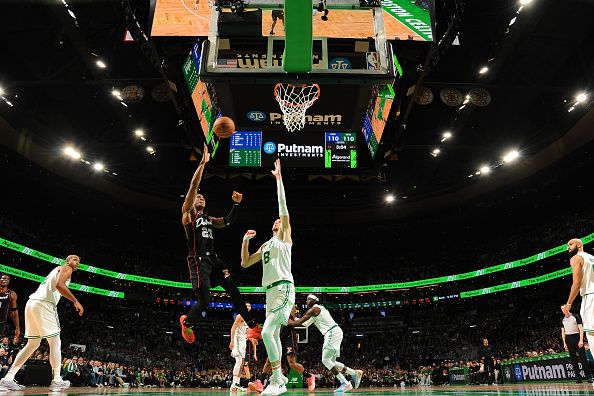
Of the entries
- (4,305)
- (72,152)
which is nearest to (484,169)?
(72,152)

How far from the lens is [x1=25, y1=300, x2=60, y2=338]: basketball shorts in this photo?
22.3 feet

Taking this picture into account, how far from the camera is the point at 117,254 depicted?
31922mm

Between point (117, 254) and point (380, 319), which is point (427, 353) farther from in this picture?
point (117, 254)

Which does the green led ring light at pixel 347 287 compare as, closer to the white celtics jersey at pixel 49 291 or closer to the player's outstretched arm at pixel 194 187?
the white celtics jersey at pixel 49 291

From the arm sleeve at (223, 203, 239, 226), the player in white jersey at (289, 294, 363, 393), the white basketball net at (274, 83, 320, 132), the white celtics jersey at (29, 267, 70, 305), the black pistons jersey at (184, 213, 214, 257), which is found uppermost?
the white basketball net at (274, 83, 320, 132)

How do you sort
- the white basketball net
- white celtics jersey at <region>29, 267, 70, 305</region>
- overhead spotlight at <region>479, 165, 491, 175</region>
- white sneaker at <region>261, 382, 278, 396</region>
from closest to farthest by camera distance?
white sneaker at <region>261, 382, 278, 396</region>, white celtics jersey at <region>29, 267, 70, 305</region>, the white basketball net, overhead spotlight at <region>479, 165, 491, 175</region>

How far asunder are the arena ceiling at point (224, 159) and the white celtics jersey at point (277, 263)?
586 cm

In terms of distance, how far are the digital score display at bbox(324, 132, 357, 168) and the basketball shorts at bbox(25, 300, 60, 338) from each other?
7.77m

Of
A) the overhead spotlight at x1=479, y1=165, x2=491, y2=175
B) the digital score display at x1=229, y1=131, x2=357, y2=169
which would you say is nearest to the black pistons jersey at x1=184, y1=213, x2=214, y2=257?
the digital score display at x1=229, y1=131, x2=357, y2=169

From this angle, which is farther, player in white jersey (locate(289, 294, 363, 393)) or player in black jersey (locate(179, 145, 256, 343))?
player in white jersey (locate(289, 294, 363, 393))

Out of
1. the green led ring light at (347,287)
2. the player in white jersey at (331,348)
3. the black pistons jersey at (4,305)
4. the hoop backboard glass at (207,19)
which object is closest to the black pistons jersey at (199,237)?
the player in white jersey at (331,348)

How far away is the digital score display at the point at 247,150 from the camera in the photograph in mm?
12906

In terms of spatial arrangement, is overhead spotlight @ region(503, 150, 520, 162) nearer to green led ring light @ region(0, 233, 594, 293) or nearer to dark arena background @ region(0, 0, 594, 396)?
dark arena background @ region(0, 0, 594, 396)

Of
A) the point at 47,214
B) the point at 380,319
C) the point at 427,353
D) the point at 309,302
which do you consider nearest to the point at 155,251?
the point at 47,214
